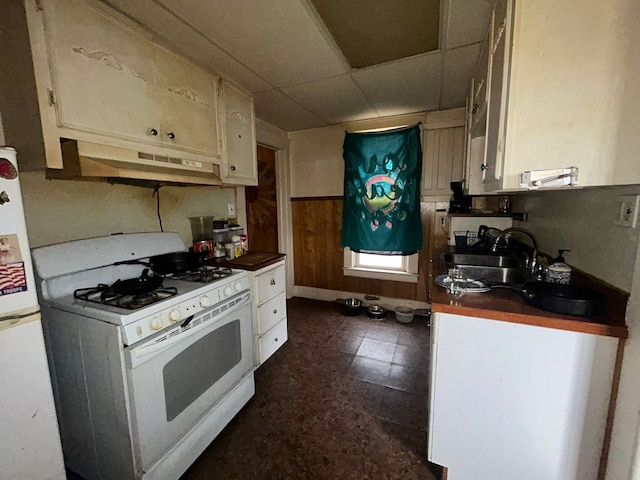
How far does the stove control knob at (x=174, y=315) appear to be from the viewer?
3.95 feet

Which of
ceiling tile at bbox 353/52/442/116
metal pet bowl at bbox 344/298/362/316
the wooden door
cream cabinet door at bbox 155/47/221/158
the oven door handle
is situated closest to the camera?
the oven door handle

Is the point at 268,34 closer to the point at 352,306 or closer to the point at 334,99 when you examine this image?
the point at 334,99

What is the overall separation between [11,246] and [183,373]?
0.83m

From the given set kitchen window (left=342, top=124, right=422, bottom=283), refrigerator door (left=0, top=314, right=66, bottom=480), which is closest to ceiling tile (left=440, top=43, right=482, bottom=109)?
kitchen window (left=342, top=124, right=422, bottom=283)

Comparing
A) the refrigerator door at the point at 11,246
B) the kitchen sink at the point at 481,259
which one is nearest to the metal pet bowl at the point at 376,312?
the kitchen sink at the point at 481,259

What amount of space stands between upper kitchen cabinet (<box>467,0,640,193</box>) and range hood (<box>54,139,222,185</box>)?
1.65 meters

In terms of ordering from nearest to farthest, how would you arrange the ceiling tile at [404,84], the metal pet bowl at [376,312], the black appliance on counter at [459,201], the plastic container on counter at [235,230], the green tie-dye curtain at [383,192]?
the ceiling tile at [404,84]
the plastic container on counter at [235,230]
the black appliance on counter at [459,201]
the green tie-dye curtain at [383,192]
the metal pet bowl at [376,312]

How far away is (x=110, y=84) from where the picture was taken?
1.26 meters

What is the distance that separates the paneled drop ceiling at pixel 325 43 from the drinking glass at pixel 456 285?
1330mm

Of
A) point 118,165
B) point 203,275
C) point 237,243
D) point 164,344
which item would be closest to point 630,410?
point 164,344

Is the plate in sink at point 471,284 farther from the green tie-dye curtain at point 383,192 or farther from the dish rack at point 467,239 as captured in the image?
the green tie-dye curtain at point 383,192

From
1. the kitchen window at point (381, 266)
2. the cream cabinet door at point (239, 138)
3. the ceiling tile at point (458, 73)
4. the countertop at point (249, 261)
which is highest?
the ceiling tile at point (458, 73)

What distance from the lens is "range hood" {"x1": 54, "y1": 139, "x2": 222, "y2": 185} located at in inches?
46.6

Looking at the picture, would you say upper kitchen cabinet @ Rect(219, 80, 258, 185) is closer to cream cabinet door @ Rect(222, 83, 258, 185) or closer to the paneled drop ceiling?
cream cabinet door @ Rect(222, 83, 258, 185)
